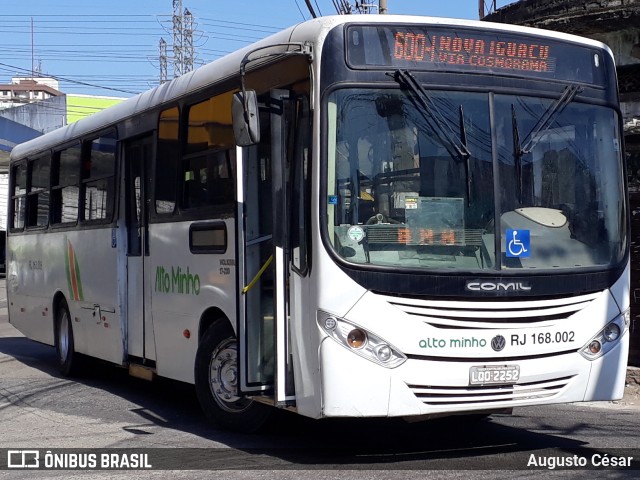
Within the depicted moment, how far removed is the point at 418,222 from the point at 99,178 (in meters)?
5.60

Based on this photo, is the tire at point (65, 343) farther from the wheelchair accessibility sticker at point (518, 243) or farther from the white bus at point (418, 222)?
the wheelchair accessibility sticker at point (518, 243)

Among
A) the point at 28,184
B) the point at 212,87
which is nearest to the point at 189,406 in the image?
the point at 212,87

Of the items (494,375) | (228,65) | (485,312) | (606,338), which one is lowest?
(494,375)

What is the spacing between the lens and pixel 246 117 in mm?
7219

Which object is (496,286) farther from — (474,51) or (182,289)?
(182,289)

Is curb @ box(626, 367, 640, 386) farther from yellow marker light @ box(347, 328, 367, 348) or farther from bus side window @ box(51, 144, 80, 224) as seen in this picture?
bus side window @ box(51, 144, 80, 224)

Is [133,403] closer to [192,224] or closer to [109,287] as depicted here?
[109,287]

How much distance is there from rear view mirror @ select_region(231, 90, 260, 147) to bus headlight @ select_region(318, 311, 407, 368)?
138 cm

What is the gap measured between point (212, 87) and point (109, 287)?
3226 mm

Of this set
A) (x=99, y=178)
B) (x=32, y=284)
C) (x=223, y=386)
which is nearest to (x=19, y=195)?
(x=32, y=284)

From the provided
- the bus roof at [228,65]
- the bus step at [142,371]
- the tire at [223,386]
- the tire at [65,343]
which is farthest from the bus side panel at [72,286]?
the tire at [223,386]

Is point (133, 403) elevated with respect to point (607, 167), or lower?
lower

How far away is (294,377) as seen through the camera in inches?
285

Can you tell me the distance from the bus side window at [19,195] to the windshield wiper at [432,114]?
8.95 meters
